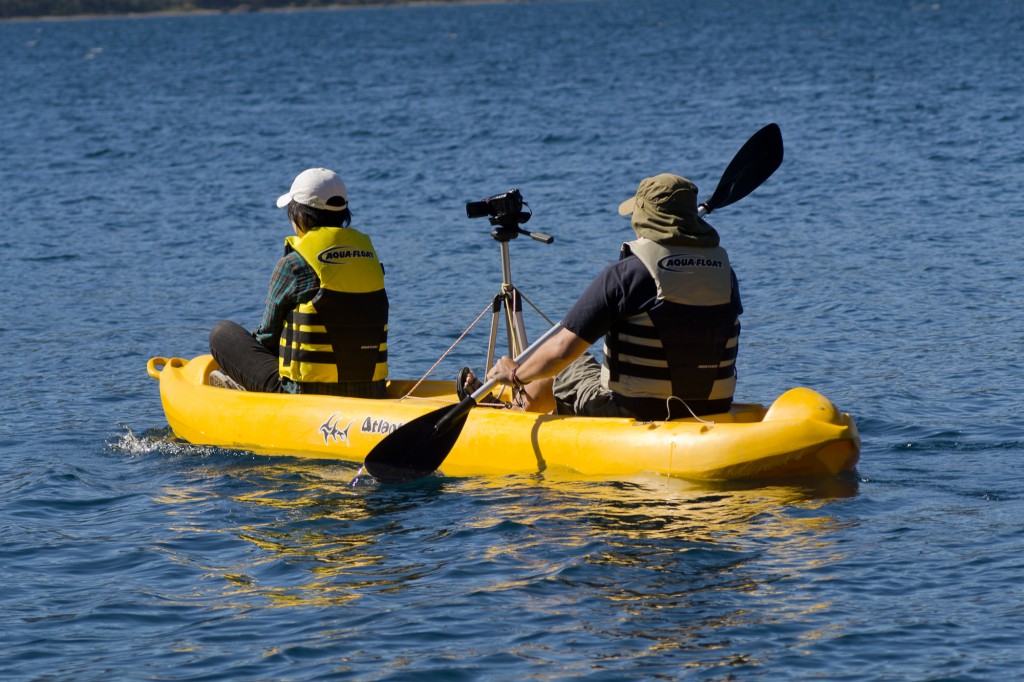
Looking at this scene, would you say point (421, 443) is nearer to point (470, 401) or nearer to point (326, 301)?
point (470, 401)

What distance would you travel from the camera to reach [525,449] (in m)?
7.02

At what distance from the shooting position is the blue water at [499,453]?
530cm

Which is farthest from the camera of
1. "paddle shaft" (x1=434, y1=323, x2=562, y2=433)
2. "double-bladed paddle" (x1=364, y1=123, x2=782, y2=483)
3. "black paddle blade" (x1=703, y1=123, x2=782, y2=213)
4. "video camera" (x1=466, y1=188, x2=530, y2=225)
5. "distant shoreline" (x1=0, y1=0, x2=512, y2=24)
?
"distant shoreline" (x1=0, y1=0, x2=512, y2=24)

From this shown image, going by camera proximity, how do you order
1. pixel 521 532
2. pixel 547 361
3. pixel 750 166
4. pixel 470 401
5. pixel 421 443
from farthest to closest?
pixel 750 166
pixel 421 443
pixel 470 401
pixel 547 361
pixel 521 532

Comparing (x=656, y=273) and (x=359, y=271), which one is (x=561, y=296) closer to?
(x=359, y=271)

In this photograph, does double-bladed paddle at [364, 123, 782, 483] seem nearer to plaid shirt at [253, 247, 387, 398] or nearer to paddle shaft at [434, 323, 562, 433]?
paddle shaft at [434, 323, 562, 433]

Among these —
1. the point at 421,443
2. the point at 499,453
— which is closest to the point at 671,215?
the point at 499,453

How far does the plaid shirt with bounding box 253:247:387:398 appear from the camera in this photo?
7414 millimetres

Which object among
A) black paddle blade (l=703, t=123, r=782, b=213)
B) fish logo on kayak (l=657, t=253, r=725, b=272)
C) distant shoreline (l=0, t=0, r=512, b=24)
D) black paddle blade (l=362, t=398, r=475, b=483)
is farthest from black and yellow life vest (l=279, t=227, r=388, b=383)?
distant shoreline (l=0, t=0, r=512, b=24)

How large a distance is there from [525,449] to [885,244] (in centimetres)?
801

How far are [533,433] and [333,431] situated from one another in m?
1.19

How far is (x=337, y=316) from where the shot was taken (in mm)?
7473

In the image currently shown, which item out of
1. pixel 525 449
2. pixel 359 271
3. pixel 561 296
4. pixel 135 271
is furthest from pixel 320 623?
pixel 135 271

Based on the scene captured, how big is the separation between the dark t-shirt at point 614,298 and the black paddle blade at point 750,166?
1.50 metres
